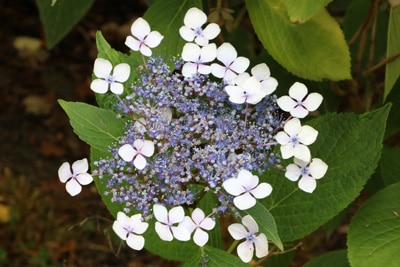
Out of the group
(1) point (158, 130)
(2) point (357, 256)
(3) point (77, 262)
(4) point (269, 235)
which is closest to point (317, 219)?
(2) point (357, 256)

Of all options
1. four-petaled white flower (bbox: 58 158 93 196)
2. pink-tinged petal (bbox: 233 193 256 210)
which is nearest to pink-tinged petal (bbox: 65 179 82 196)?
four-petaled white flower (bbox: 58 158 93 196)

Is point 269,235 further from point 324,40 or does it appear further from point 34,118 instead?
point 34,118

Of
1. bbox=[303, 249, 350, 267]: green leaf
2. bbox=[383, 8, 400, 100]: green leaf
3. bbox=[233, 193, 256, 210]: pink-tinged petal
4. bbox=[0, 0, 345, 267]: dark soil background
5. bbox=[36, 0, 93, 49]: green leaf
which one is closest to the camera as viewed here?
bbox=[233, 193, 256, 210]: pink-tinged petal

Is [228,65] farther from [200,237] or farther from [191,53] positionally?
[200,237]

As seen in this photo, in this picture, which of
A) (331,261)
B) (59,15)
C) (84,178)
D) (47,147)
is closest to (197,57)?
(84,178)

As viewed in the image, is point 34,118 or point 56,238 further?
point 34,118

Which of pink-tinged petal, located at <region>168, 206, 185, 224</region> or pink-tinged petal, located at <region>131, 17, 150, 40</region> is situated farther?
pink-tinged petal, located at <region>131, 17, 150, 40</region>

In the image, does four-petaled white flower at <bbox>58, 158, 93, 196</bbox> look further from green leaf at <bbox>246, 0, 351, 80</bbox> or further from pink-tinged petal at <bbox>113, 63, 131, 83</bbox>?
green leaf at <bbox>246, 0, 351, 80</bbox>
